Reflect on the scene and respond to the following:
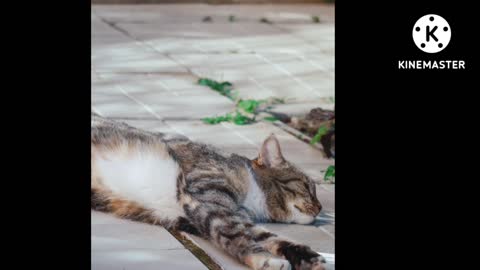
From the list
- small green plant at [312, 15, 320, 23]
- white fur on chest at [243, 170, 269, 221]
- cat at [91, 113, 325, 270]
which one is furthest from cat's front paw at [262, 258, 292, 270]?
small green plant at [312, 15, 320, 23]

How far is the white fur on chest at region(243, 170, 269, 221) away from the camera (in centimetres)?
439

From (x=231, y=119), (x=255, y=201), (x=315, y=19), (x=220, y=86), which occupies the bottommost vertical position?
(x=255, y=201)

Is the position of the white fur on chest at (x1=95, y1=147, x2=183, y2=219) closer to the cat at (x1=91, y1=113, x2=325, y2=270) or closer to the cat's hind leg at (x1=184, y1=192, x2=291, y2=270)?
the cat at (x1=91, y1=113, x2=325, y2=270)

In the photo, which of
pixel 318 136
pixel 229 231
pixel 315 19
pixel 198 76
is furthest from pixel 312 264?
pixel 315 19

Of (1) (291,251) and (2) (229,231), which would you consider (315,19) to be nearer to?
(2) (229,231)

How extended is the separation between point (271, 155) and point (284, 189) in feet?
0.51

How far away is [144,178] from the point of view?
4.41 m

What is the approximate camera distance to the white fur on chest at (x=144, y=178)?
14.2 ft

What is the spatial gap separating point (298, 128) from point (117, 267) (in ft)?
7.69

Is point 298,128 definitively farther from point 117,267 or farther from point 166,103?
point 117,267
